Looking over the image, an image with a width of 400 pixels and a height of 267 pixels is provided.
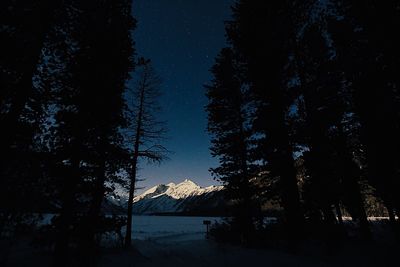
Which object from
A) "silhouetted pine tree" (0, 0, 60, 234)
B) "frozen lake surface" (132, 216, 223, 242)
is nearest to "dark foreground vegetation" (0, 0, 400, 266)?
"silhouetted pine tree" (0, 0, 60, 234)

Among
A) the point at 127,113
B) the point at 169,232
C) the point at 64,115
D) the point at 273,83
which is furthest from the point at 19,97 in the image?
the point at 169,232

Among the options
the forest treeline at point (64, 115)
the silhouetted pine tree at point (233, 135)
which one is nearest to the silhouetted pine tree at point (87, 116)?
the forest treeline at point (64, 115)

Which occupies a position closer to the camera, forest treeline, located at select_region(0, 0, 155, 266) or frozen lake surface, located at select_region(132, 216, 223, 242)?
forest treeline, located at select_region(0, 0, 155, 266)

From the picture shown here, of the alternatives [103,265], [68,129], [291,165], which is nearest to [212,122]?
[291,165]

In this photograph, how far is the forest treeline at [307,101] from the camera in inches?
344

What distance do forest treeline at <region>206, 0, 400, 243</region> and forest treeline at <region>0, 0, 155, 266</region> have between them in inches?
270

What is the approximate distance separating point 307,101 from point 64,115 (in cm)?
1095

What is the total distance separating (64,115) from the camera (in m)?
10.0

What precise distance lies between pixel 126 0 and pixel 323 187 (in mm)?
13646

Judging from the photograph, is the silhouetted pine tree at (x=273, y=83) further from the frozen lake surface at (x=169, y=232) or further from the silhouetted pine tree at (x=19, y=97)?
the silhouetted pine tree at (x=19, y=97)

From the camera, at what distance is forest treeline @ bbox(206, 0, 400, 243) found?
8.73 m

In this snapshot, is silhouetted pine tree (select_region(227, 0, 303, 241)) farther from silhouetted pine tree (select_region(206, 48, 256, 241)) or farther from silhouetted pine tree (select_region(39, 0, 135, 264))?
silhouetted pine tree (select_region(39, 0, 135, 264))

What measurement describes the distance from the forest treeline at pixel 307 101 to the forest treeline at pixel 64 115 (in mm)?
6862

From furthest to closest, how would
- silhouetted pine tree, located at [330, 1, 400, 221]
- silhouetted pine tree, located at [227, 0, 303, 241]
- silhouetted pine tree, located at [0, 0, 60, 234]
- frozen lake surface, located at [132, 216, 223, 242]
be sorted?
frozen lake surface, located at [132, 216, 223, 242] < silhouetted pine tree, located at [227, 0, 303, 241] < silhouetted pine tree, located at [330, 1, 400, 221] < silhouetted pine tree, located at [0, 0, 60, 234]
